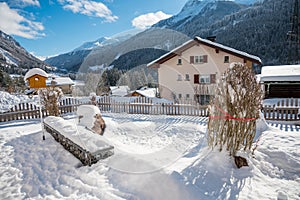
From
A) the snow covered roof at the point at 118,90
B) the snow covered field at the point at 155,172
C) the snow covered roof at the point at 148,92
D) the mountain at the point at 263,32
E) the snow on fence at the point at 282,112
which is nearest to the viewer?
the snow covered field at the point at 155,172

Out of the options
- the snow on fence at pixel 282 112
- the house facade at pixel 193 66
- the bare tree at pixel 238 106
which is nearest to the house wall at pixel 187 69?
the house facade at pixel 193 66

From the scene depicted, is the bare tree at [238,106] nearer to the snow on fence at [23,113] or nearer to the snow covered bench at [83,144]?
the snow covered bench at [83,144]

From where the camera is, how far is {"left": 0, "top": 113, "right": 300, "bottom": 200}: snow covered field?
2.85 metres

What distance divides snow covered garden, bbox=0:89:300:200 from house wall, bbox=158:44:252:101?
10143 mm

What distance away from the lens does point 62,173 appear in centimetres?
351

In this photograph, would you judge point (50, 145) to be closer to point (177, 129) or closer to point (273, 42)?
point (177, 129)

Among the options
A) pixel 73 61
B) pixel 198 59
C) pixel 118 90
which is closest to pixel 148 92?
pixel 118 90

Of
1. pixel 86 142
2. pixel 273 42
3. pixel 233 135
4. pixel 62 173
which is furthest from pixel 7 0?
pixel 273 42

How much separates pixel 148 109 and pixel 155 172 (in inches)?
237

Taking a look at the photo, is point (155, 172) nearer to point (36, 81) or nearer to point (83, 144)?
point (83, 144)

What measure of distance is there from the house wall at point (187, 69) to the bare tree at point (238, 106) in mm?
10833

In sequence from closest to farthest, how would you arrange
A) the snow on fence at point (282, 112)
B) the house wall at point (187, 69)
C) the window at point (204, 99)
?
the snow on fence at point (282, 112) < the window at point (204, 99) < the house wall at point (187, 69)

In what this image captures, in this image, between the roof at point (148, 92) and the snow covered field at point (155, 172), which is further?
the roof at point (148, 92)

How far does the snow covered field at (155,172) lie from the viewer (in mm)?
2854
